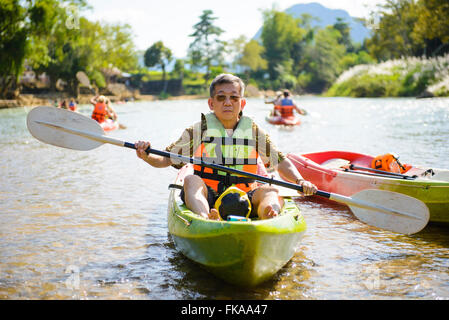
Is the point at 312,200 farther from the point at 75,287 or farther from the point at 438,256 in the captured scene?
the point at 75,287

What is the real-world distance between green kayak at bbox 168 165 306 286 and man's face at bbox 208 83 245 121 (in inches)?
33.4

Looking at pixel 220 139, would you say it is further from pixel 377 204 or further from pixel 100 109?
pixel 100 109

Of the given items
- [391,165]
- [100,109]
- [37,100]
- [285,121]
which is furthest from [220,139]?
[37,100]

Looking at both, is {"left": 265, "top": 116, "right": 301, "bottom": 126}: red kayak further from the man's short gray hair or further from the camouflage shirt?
the man's short gray hair

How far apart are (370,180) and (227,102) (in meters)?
2.29

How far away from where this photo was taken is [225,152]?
3699 millimetres

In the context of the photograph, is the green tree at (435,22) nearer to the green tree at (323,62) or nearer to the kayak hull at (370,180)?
the kayak hull at (370,180)

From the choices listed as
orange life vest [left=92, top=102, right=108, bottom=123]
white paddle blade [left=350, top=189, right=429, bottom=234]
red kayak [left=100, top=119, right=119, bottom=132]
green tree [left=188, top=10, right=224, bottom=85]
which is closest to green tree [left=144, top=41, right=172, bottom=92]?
green tree [left=188, top=10, right=224, bottom=85]

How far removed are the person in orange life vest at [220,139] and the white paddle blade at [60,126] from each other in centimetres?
77

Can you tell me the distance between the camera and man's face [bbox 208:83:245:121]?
11.7 ft

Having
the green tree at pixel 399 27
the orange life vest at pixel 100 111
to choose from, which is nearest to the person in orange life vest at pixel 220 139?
the orange life vest at pixel 100 111

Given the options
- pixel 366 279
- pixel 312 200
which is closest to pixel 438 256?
pixel 366 279
